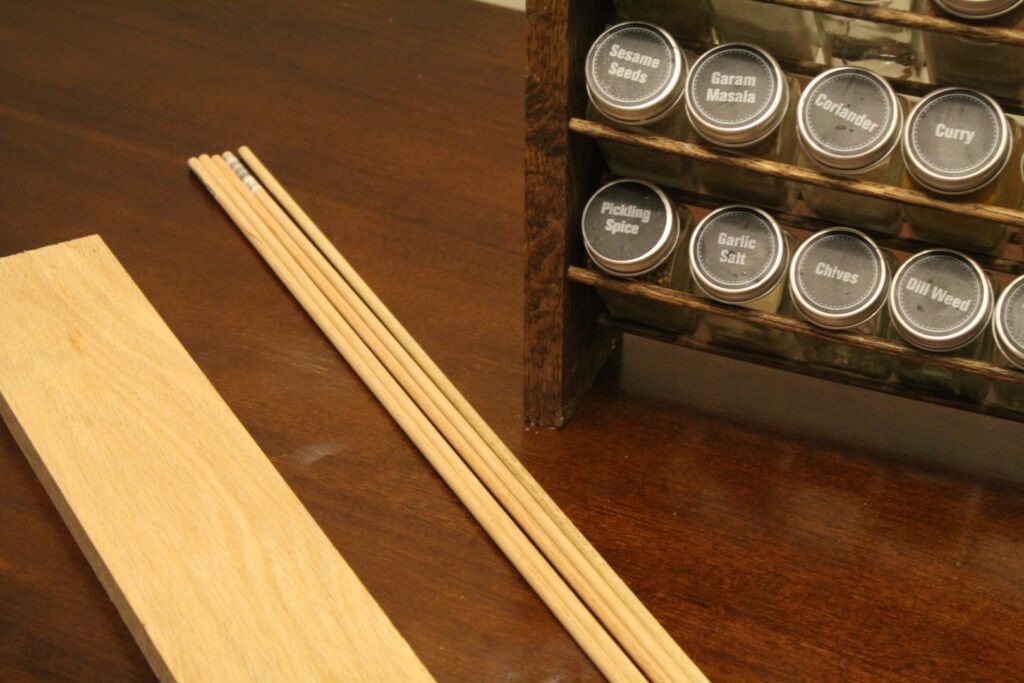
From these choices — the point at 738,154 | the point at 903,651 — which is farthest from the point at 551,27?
the point at 903,651

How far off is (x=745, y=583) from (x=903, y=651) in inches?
4.4

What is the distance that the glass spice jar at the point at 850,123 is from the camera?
81 centimetres

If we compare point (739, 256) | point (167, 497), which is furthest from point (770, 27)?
point (167, 497)

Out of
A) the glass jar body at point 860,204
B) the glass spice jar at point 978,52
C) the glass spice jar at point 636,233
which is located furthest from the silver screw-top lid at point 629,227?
the glass spice jar at point 978,52

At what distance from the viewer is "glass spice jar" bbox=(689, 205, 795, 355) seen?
0.87m

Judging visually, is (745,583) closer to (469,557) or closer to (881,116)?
(469,557)

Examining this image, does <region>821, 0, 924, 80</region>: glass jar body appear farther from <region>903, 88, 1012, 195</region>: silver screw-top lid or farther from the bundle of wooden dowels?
the bundle of wooden dowels

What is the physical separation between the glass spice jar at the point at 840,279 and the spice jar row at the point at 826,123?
4cm

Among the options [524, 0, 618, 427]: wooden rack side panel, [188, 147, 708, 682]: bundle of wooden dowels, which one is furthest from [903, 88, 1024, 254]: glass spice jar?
[188, 147, 708, 682]: bundle of wooden dowels

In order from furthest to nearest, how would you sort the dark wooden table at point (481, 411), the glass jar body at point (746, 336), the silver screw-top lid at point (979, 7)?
the glass jar body at point (746, 336)
the dark wooden table at point (481, 411)
the silver screw-top lid at point (979, 7)

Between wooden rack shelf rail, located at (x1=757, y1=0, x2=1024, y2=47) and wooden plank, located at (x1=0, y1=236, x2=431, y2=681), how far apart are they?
1.54 ft

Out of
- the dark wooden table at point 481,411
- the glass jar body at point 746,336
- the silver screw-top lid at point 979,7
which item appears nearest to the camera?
the silver screw-top lid at point 979,7

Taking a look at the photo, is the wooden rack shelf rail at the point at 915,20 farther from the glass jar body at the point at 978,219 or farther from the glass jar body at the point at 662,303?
the glass jar body at the point at 662,303

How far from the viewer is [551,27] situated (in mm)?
843
